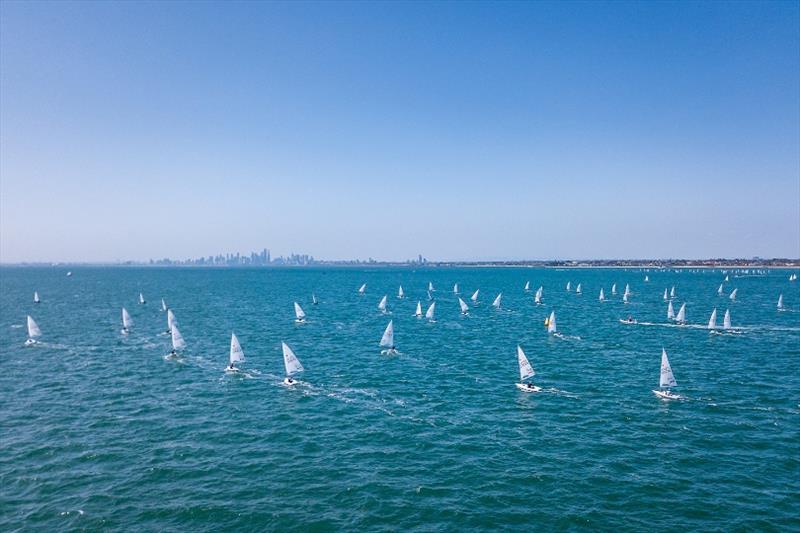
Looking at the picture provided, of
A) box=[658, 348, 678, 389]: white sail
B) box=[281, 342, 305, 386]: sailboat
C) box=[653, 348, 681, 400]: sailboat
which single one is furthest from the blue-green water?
box=[658, 348, 678, 389]: white sail

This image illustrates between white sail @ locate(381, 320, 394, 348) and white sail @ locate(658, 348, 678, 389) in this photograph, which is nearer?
white sail @ locate(658, 348, 678, 389)

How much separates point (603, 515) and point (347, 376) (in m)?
40.4

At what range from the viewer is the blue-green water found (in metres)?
32.3

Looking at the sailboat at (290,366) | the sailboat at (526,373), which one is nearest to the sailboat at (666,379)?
the sailboat at (526,373)

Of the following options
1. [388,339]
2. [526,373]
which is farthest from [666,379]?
[388,339]

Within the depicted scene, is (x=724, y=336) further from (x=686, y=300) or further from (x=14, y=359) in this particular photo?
(x=14, y=359)

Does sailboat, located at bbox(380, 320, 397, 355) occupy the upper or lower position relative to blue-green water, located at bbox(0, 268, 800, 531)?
upper

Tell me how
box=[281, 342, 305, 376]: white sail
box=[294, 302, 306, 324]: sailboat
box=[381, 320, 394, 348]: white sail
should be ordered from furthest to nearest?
box=[294, 302, 306, 324]: sailboat → box=[381, 320, 394, 348]: white sail → box=[281, 342, 305, 376]: white sail

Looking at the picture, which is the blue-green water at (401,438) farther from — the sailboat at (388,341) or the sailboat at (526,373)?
the sailboat at (388,341)

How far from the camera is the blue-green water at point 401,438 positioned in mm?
32312

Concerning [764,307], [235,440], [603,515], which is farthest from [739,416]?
[764,307]

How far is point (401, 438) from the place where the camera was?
44531mm

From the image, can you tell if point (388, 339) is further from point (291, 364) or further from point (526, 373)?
point (526, 373)

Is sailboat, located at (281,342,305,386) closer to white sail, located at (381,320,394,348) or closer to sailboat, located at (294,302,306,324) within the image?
white sail, located at (381,320,394,348)
